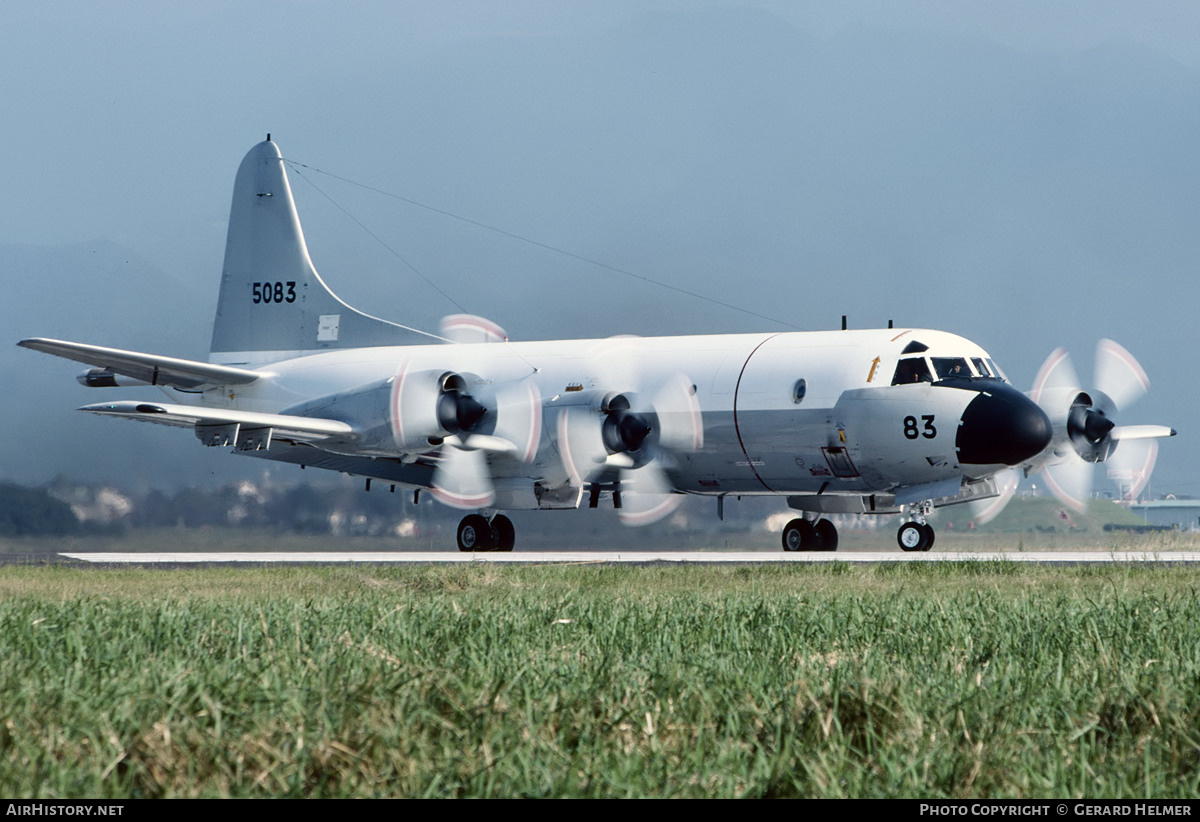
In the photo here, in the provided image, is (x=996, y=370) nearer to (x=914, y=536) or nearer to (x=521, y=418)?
(x=914, y=536)

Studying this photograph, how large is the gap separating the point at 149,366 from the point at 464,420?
24.9 ft

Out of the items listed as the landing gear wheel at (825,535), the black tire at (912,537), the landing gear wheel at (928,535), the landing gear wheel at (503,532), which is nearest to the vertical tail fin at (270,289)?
the landing gear wheel at (503,532)

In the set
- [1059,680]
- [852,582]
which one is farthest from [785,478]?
[1059,680]

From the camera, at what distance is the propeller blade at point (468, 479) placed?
27.2 meters

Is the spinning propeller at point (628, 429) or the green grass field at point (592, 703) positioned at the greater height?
the spinning propeller at point (628, 429)

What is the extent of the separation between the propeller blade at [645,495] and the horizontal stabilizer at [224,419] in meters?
6.41

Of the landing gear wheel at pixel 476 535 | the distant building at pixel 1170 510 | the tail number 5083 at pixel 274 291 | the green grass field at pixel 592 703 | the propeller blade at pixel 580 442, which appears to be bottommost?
the green grass field at pixel 592 703

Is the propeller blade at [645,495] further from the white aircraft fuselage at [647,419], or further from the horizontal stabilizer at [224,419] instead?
the horizontal stabilizer at [224,419]

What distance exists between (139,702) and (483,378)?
2345 cm

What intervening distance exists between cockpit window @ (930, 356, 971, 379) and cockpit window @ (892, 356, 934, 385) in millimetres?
222

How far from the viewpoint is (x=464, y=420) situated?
26703 mm

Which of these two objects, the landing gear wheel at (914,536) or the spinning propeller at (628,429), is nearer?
the landing gear wheel at (914,536)

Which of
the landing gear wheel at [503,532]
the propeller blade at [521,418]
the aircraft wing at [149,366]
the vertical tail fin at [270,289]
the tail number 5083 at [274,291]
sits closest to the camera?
the aircraft wing at [149,366]
